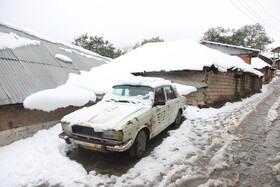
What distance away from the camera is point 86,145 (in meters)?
3.65

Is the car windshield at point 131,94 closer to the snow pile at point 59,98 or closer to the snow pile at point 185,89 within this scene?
the snow pile at point 59,98

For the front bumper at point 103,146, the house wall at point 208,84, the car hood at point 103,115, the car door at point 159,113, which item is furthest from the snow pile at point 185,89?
the front bumper at point 103,146

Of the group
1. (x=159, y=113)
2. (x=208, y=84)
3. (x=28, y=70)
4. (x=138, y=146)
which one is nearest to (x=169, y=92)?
(x=159, y=113)

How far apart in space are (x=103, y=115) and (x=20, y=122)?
102 inches

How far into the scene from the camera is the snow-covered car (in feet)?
11.3

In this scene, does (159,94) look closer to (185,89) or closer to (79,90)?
(79,90)

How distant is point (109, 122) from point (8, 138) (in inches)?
114

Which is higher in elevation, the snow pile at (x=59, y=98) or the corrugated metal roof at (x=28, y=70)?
the corrugated metal roof at (x=28, y=70)

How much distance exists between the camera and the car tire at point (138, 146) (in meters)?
3.83

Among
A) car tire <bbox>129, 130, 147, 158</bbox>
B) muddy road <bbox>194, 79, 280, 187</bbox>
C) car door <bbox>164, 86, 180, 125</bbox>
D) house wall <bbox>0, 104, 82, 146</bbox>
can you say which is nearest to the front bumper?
car tire <bbox>129, 130, 147, 158</bbox>

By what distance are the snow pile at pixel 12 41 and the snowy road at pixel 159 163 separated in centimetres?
350

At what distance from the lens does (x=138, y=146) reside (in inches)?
Answer: 153

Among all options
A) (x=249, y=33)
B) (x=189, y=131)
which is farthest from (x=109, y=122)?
(x=249, y=33)

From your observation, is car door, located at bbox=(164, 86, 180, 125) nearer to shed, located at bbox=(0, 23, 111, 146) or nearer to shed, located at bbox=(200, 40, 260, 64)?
shed, located at bbox=(0, 23, 111, 146)
